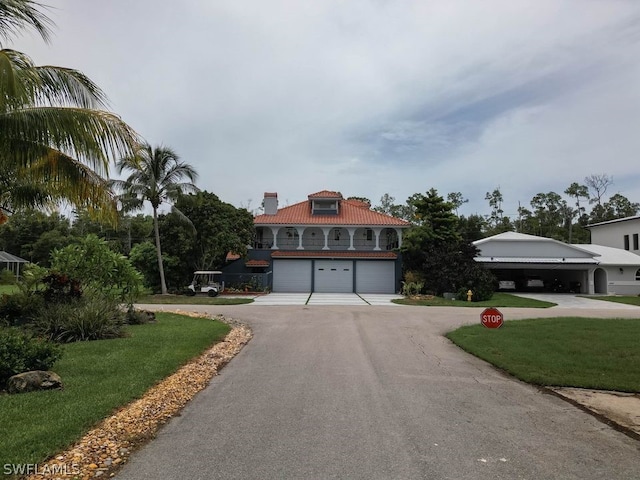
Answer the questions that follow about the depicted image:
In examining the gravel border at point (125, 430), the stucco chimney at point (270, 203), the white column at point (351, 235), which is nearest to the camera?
the gravel border at point (125, 430)

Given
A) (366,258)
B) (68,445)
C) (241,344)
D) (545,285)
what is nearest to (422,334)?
(241,344)

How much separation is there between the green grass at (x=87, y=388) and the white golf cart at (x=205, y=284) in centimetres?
1673

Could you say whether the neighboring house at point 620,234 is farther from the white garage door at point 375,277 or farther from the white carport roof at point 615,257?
the white garage door at point 375,277

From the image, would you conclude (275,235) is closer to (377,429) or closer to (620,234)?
(377,429)

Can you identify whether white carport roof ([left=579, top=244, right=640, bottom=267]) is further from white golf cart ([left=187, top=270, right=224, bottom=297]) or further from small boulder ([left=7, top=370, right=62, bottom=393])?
small boulder ([left=7, top=370, right=62, bottom=393])

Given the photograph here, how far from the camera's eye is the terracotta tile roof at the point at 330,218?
3616cm

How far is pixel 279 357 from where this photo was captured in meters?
9.60

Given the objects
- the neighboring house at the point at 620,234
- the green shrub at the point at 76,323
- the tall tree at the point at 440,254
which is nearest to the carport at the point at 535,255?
the tall tree at the point at 440,254

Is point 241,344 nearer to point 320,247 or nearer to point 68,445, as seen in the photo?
point 68,445

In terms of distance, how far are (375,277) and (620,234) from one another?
25118mm

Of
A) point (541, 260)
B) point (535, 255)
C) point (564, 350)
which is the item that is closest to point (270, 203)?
point (535, 255)

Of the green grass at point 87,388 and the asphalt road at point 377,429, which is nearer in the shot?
the asphalt road at point 377,429

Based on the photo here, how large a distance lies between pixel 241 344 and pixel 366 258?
23964 millimetres

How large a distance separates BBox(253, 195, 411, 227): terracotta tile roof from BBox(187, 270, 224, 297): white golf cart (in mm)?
6591
